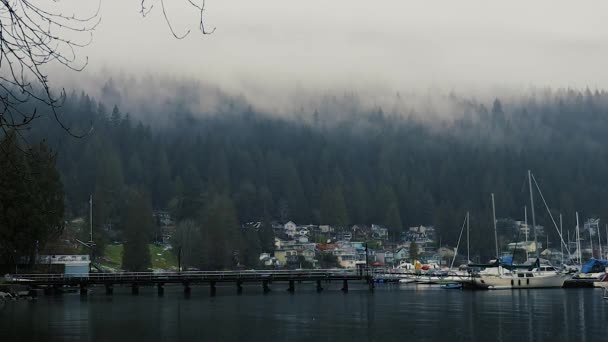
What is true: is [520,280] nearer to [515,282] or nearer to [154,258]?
[515,282]

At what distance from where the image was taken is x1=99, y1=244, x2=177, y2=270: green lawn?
11120 centimetres

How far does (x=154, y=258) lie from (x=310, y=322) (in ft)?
294

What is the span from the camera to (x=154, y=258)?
406 feet

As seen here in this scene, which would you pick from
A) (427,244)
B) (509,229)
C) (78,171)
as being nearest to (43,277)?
(78,171)

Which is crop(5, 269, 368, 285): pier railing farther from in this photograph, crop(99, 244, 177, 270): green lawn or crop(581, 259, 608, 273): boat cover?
crop(581, 259, 608, 273): boat cover

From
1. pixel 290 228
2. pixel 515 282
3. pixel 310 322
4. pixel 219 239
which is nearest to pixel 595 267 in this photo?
pixel 515 282

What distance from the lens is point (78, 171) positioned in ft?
527

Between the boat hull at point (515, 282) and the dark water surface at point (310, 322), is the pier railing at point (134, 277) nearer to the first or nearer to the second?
the dark water surface at point (310, 322)

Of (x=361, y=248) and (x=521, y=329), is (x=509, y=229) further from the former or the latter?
(x=521, y=329)

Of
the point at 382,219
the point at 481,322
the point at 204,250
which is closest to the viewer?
the point at 481,322

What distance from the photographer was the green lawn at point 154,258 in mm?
111200

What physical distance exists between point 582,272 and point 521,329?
228 ft

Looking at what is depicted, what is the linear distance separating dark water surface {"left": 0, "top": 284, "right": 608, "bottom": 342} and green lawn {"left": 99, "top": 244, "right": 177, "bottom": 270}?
58.9 metres

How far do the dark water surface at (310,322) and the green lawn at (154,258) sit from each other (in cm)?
5886
